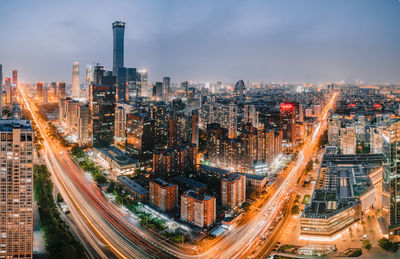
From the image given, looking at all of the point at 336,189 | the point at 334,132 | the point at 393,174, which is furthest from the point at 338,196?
the point at 334,132

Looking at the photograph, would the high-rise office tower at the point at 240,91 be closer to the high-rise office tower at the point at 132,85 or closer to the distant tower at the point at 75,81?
the high-rise office tower at the point at 132,85

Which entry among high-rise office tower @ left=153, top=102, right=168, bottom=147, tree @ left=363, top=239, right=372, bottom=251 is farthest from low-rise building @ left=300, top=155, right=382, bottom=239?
high-rise office tower @ left=153, top=102, right=168, bottom=147

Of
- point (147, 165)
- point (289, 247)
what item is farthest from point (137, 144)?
point (289, 247)

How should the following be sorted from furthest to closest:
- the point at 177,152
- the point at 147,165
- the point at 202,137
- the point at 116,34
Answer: the point at 116,34
the point at 202,137
the point at 147,165
the point at 177,152

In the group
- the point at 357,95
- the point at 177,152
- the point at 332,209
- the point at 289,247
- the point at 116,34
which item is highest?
the point at 116,34

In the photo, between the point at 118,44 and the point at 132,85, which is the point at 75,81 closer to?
the point at 118,44

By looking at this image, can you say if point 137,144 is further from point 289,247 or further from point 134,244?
point 289,247
